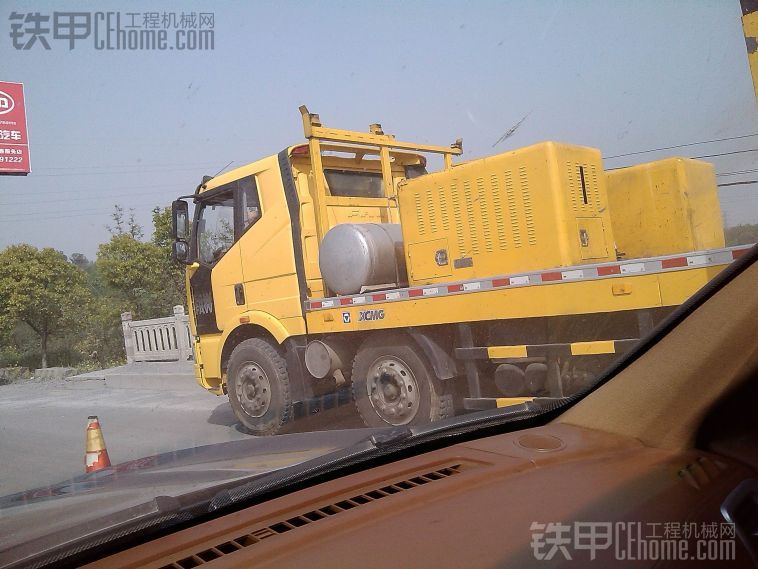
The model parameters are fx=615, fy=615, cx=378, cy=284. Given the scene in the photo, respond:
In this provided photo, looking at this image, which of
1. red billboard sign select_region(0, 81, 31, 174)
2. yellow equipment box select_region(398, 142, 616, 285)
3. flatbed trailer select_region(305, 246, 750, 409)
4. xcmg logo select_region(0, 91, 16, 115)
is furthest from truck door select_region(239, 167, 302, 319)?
xcmg logo select_region(0, 91, 16, 115)

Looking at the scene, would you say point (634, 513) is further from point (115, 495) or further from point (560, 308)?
point (560, 308)

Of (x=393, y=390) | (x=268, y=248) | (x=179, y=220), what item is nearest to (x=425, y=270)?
(x=393, y=390)

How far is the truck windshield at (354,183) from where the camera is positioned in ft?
20.8

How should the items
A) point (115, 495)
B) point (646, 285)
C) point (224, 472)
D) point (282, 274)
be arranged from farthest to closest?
1. point (282, 274)
2. point (646, 285)
3. point (224, 472)
4. point (115, 495)

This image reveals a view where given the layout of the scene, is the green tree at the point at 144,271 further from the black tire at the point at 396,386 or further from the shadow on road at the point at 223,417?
the black tire at the point at 396,386

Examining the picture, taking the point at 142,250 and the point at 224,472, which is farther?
the point at 142,250

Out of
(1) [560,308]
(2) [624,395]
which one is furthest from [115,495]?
(1) [560,308]

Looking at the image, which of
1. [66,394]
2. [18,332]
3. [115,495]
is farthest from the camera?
[66,394]

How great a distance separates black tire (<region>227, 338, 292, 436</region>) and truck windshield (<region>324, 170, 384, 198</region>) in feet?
5.85

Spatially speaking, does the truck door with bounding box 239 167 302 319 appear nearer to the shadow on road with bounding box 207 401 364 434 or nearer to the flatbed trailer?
the flatbed trailer

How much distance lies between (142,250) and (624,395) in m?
6.71

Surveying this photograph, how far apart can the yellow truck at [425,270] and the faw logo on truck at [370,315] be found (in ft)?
0.05

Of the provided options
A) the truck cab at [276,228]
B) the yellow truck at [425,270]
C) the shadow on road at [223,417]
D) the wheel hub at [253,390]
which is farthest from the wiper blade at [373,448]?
the shadow on road at [223,417]

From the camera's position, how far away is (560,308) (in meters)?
4.47
